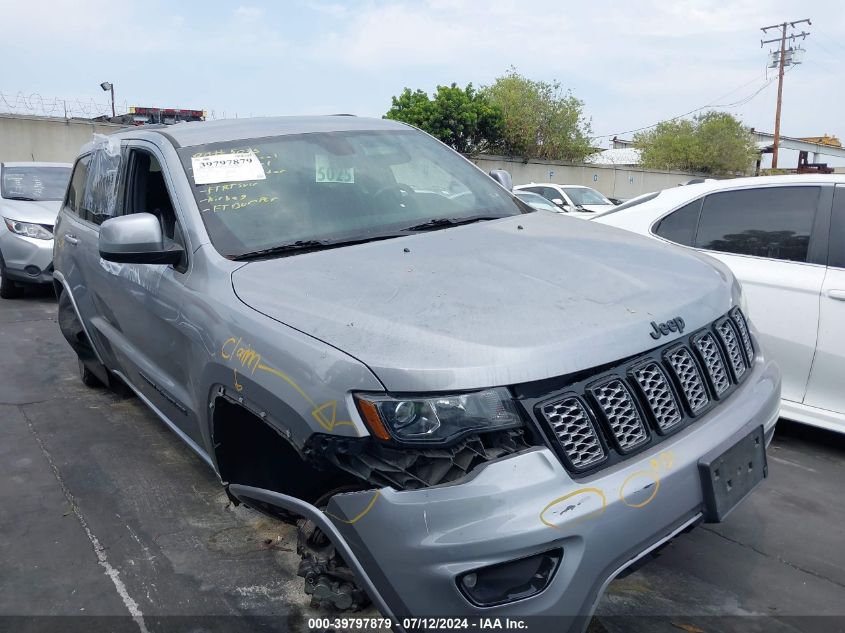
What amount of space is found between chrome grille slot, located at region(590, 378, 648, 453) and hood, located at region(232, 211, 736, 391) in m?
0.09

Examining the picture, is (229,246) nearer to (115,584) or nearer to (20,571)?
(115,584)

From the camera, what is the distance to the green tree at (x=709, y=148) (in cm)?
4362

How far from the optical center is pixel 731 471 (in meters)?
2.23

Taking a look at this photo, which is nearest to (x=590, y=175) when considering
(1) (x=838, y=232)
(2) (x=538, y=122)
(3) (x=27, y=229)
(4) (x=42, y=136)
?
(2) (x=538, y=122)

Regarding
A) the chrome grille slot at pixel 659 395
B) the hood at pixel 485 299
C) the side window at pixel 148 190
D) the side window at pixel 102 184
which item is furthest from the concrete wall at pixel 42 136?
the chrome grille slot at pixel 659 395

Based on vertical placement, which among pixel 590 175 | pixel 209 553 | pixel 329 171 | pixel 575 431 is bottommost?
pixel 209 553

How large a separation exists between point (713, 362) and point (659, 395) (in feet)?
1.23

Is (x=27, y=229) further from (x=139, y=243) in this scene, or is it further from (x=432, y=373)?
(x=432, y=373)

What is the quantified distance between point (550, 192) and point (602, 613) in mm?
14779

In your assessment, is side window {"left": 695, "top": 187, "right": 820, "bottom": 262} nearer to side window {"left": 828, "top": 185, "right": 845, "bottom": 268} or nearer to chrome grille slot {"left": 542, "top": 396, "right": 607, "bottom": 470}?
side window {"left": 828, "top": 185, "right": 845, "bottom": 268}

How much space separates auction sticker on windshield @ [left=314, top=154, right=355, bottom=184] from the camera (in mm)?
3213

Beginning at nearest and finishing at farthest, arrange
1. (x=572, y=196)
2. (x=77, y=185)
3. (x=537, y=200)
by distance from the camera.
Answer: (x=77, y=185) < (x=537, y=200) < (x=572, y=196)

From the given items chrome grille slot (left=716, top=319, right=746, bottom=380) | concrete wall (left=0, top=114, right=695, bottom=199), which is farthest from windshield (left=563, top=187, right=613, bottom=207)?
chrome grille slot (left=716, top=319, right=746, bottom=380)

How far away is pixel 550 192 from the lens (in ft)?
54.7
